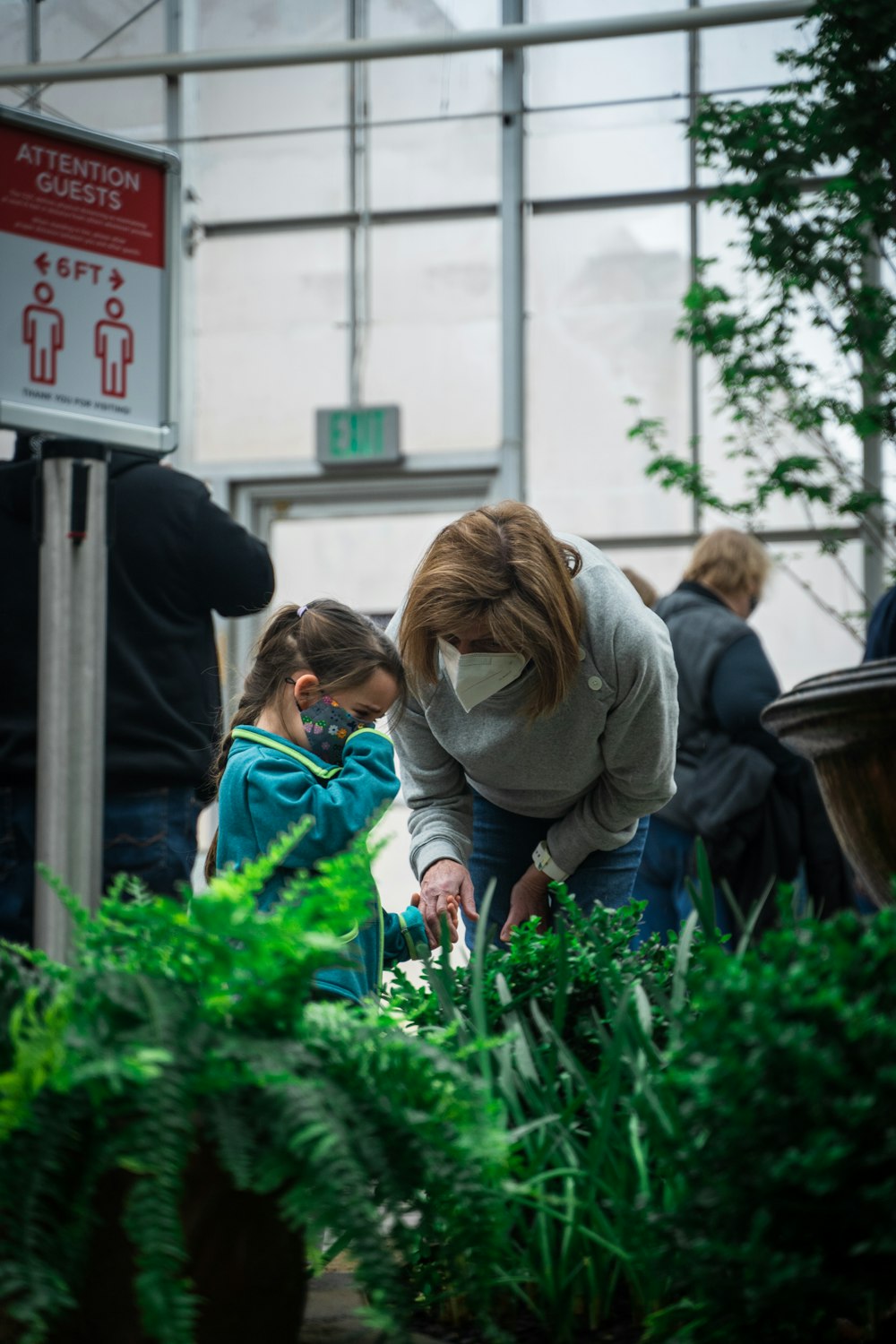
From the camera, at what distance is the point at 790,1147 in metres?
1.08

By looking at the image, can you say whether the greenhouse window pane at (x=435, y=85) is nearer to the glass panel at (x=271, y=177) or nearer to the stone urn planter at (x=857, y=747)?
the glass panel at (x=271, y=177)

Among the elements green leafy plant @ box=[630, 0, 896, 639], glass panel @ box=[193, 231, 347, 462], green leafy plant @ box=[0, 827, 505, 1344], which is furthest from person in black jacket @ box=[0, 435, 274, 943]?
glass panel @ box=[193, 231, 347, 462]

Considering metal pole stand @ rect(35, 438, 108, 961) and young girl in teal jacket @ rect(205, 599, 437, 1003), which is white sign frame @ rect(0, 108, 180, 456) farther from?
young girl in teal jacket @ rect(205, 599, 437, 1003)

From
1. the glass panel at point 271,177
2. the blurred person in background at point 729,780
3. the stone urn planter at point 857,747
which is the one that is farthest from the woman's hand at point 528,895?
the glass panel at point 271,177

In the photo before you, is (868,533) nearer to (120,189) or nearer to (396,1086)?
(120,189)

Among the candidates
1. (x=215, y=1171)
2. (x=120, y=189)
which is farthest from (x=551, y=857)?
(x=215, y=1171)

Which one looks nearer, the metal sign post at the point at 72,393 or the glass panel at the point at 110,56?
the metal sign post at the point at 72,393

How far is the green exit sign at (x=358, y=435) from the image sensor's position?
23.4 ft

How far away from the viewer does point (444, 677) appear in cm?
254

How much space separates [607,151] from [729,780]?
4026 millimetres

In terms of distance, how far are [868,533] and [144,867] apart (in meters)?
4.15

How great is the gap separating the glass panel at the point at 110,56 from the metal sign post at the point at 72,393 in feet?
19.5

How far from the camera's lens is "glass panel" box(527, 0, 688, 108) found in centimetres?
726

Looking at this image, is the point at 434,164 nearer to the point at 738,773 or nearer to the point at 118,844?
the point at 738,773
